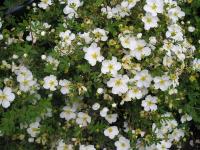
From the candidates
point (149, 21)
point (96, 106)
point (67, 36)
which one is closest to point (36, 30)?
point (67, 36)

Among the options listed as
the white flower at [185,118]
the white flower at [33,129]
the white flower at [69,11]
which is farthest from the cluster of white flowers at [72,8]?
the white flower at [185,118]

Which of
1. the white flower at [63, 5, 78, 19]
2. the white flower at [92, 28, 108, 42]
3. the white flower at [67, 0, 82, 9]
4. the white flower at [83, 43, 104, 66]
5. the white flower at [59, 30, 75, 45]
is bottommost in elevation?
the white flower at [83, 43, 104, 66]

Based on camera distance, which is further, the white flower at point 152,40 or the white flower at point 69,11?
the white flower at point 69,11

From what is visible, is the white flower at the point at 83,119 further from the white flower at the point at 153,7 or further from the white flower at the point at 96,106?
the white flower at the point at 153,7

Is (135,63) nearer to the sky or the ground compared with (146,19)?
nearer to the ground

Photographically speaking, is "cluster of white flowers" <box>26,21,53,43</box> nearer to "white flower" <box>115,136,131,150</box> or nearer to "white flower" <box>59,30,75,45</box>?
"white flower" <box>59,30,75,45</box>

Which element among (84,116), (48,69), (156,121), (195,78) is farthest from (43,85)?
(195,78)

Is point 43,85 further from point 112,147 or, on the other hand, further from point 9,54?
point 112,147

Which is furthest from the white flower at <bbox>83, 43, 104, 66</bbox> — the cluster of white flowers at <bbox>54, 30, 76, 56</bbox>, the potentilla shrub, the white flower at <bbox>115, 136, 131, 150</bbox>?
the white flower at <bbox>115, 136, 131, 150</bbox>
